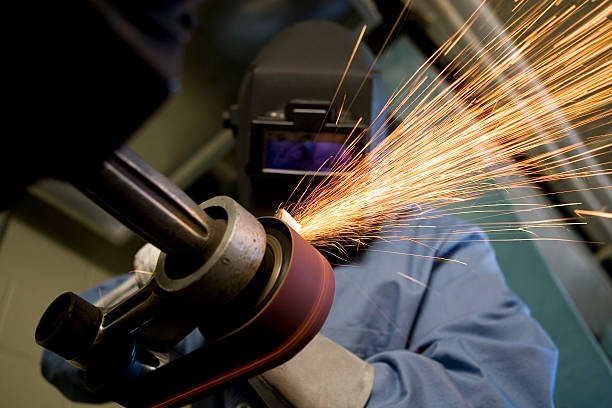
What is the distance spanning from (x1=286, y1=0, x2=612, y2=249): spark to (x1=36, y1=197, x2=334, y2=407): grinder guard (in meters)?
0.50

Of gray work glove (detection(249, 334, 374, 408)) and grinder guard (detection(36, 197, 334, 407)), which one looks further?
gray work glove (detection(249, 334, 374, 408))

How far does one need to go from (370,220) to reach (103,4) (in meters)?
1.13

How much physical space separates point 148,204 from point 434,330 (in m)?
1.00

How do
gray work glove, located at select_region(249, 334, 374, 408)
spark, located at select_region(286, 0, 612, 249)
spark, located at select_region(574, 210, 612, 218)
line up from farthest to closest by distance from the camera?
spark, located at select_region(574, 210, 612, 218), spark, located at select_region(286, 0, 612, 249), gray work glove, located at select_region(249, 334, 374, 408)

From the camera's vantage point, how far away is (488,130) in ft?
4.87

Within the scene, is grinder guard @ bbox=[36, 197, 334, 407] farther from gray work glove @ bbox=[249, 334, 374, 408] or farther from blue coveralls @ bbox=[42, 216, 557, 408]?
blue coveralls @ bbox=[42, 216, 557, 408]

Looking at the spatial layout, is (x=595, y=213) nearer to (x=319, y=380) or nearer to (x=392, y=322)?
(x=392, y=322)

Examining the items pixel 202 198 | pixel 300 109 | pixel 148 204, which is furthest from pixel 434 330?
pixel 202 198

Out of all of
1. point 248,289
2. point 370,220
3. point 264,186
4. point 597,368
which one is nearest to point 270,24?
point 264,186

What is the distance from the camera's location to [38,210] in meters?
2.05

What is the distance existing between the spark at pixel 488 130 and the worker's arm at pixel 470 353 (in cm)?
28

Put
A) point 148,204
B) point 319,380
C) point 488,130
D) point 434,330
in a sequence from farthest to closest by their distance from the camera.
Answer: point 488,130 < point 434,330 < point 319,380 < point 148,204

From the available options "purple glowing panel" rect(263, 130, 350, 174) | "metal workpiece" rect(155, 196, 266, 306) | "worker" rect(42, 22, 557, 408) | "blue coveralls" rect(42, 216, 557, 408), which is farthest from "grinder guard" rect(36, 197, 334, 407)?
"purple glowing panel" rect(263, 130, 350, 174)

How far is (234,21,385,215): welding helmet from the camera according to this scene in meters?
1.25
